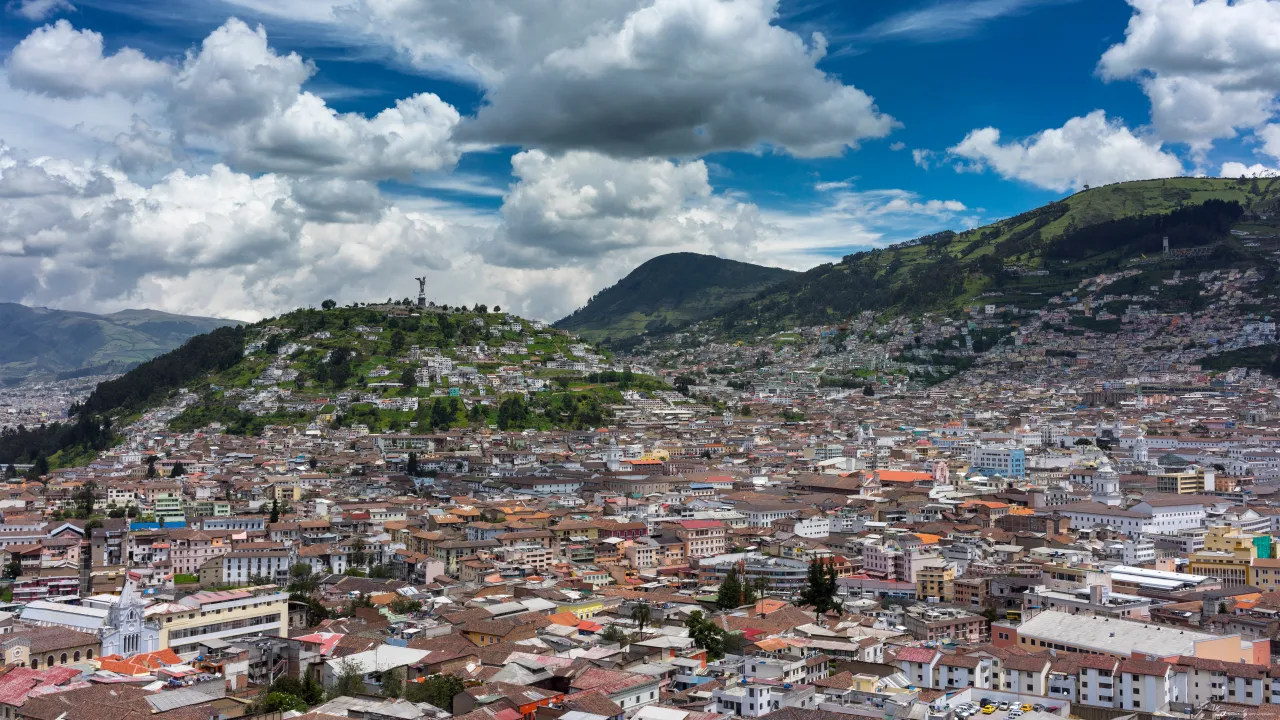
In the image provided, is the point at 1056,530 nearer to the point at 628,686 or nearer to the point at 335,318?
the point at 628,686

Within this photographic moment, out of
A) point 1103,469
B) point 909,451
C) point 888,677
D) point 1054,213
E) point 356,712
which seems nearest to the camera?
point 356,712

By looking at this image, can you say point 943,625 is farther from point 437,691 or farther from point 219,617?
point 219,617

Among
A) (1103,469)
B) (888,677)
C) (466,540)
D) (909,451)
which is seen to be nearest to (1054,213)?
(909,451)

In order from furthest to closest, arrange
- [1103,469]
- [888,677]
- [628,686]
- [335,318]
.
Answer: [335,318] < [1103,469] < [888,677] < [628,686]

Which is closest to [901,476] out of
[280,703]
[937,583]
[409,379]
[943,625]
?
[937,583]

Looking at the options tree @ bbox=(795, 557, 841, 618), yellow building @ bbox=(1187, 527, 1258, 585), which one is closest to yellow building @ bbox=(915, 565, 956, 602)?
tree @ bbox=(795, 557, 841, 618)
